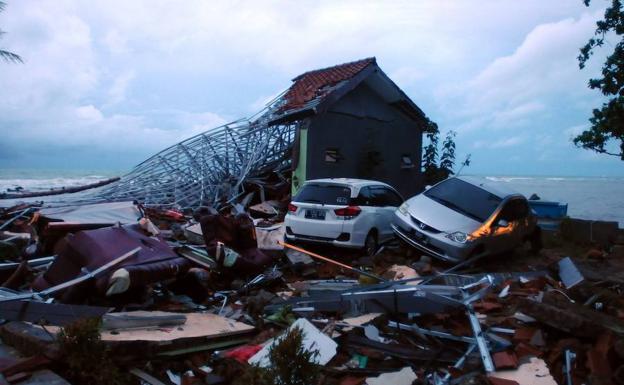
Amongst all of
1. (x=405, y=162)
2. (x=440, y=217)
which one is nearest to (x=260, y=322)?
(x=440, y=217)

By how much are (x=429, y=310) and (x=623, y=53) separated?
13095 millimetres

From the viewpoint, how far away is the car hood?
10.8 metres

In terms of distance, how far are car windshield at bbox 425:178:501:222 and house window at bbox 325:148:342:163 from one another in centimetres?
604

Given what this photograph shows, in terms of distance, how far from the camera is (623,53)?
49.8 feet

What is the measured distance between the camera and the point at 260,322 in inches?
245

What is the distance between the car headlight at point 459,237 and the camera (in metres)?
10.5

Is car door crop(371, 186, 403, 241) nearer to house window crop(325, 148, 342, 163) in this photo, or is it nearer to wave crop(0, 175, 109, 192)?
house window crop(325, 148, 342, 163)

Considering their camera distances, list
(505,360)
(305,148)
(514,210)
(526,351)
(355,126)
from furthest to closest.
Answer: (355,126)
(305,148)
(514,210)
(526,351)
(505,360)

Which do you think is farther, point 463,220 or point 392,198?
point 392,198

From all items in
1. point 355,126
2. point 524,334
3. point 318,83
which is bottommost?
point 524,334

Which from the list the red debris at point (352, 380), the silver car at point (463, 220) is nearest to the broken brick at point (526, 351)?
the red debris at point (352, 380)

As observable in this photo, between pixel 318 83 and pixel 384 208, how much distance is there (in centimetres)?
885

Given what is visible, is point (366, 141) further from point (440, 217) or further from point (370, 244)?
point (440, 217)

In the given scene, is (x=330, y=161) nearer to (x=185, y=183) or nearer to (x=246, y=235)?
(x=185, y=183)
